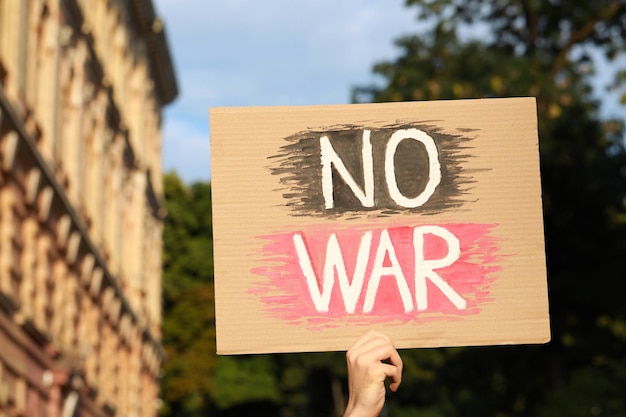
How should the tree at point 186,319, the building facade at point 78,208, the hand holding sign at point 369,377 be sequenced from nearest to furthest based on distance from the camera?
the hand holding sign at point 369,377 → the building facade at point 78,208 → the tree at point 186,319

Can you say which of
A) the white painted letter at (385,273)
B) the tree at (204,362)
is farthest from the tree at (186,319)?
the white painted letter at (385,273)

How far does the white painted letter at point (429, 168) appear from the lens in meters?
5.98

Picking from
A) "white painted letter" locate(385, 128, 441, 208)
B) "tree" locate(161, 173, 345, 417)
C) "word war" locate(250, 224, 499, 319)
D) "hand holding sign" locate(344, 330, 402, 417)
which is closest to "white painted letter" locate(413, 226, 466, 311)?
"word war" locate(250, 224, 499, 319)

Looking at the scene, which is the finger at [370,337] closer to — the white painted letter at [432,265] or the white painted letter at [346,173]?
the white painted letter at [432,265]

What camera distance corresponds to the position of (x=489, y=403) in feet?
112

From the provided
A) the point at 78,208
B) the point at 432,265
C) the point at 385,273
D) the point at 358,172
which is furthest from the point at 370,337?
the point at 78,208

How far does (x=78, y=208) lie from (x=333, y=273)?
26076 millimetres

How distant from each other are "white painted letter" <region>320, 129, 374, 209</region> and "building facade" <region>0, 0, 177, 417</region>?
53.7 ft

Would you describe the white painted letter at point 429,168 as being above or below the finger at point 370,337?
above

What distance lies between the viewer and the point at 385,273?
591 centimetres

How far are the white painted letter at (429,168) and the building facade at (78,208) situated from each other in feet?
54.0

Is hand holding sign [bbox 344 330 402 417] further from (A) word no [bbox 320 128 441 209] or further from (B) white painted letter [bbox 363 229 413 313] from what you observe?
(A) word no [bbox 320 128 441 209]

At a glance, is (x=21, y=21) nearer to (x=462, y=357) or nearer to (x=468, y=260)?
(x=462, y=357)

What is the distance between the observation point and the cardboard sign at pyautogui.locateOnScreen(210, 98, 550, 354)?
5.85 metres
